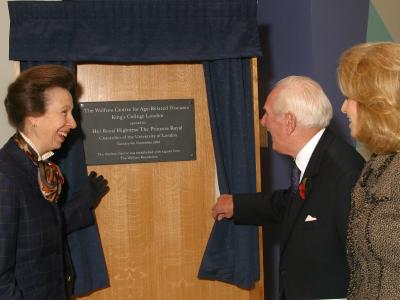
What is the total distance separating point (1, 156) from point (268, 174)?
2.03 metres

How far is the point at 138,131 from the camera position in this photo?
2.37 m

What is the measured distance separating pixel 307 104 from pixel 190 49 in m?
0.59

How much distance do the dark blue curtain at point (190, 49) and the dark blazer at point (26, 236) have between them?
1.32 feet

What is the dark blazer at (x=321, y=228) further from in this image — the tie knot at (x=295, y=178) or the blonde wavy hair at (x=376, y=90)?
the blonde wavy hair at (x=376, y=90)

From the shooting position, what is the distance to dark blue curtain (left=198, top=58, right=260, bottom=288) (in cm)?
234

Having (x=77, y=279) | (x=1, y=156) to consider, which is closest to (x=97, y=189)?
(x=77, y=279)

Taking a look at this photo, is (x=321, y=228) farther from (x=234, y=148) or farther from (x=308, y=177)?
(x=234, y=148)

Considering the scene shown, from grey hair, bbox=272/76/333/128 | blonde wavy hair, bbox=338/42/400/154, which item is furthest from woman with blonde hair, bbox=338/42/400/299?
grey hair, bbox=272/76/333/128

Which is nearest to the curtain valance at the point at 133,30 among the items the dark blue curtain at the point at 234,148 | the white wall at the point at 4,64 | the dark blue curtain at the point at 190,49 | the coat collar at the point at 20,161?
the dark blue curtain at the point at 190,49

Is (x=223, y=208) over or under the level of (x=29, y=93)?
under

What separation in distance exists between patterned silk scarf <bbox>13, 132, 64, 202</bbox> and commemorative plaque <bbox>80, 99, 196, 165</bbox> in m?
0.38

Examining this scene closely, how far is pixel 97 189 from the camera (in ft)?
7.63

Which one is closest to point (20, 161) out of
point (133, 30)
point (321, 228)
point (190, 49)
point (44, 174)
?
point (44, 174)

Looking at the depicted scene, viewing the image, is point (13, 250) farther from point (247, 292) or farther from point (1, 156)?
point (247, 292)
